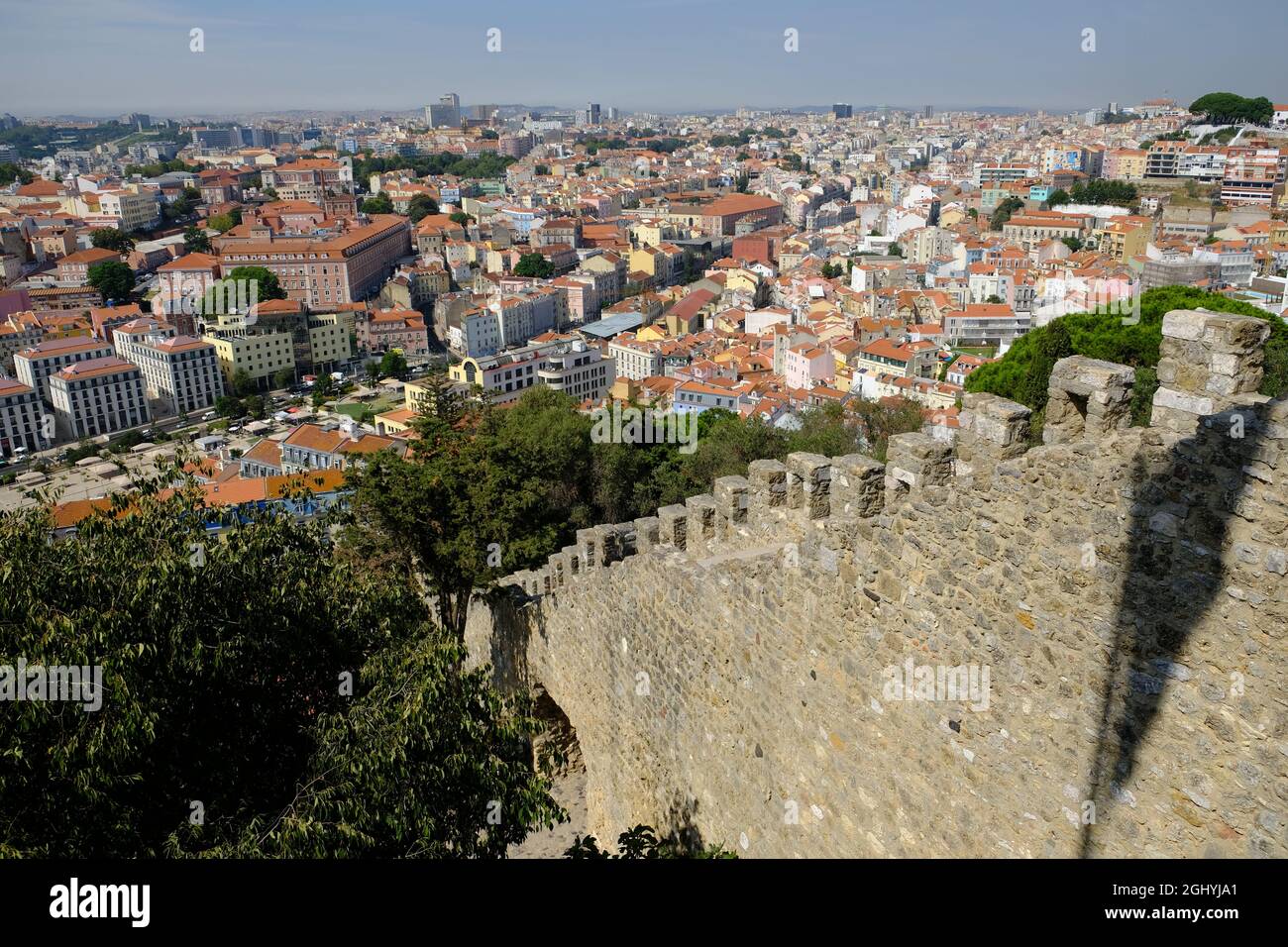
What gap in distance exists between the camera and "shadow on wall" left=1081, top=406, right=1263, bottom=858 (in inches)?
122

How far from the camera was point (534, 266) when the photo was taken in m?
89.4

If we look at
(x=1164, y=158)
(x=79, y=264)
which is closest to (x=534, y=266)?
(x=79, y=264)

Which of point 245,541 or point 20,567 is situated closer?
point 20,567

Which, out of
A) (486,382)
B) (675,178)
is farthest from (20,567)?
(675,178)

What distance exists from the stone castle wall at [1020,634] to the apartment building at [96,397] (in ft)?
205

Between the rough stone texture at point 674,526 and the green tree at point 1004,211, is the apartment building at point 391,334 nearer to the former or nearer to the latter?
the green tree at point 1004,211

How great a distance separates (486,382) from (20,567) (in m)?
48.3

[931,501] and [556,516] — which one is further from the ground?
[931,501]

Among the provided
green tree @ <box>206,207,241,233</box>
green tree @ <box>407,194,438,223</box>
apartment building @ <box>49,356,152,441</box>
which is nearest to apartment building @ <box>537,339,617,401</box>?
apartment building @ <box>49,356,152,441</box>

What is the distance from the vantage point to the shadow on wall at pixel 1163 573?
3098 mm

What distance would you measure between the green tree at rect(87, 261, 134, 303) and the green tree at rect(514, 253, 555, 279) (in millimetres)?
34377

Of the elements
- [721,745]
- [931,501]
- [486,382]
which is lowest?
[486,382]

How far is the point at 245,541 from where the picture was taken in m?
5.96

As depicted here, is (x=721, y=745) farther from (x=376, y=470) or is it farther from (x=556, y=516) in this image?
(x=556, y=516)
